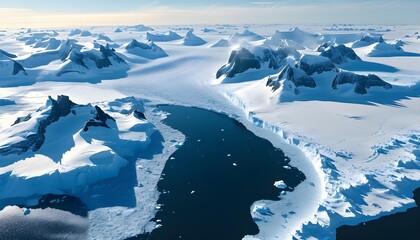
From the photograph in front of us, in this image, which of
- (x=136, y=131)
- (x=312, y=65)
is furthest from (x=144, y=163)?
(x=312, y=65)

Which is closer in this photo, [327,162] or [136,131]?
[327,162]

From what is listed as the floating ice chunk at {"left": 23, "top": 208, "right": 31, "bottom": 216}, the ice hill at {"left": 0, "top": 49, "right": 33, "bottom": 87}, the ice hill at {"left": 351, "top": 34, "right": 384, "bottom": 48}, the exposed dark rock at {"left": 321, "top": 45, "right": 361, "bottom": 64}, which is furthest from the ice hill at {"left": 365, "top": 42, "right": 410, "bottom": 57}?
the floating ice chunk at {"left": 23, "top": 208, "right": 31, "bottom": 216}

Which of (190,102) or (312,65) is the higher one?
(312,65)

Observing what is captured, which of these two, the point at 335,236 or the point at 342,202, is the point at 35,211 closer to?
the point at 335,236

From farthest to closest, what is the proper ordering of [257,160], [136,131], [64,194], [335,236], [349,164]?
[136,131]
[257,160]
[349,164]
[64,194]
[335,236]

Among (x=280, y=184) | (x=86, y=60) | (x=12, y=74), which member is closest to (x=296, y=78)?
(x=280, y=184)

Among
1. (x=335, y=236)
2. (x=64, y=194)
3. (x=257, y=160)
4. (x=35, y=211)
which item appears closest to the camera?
(x=335, y=236)

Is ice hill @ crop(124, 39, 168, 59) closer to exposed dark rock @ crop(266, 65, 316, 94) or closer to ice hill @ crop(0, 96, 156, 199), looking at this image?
exposed dark rock @ crop(266, 65, 316, 94)

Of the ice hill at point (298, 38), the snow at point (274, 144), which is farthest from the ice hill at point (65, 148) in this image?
the ice hill at point (298, 38)
